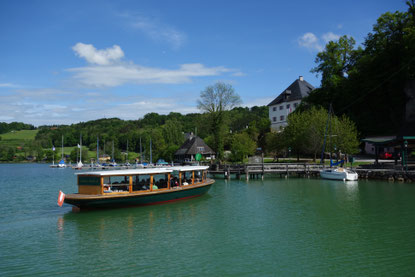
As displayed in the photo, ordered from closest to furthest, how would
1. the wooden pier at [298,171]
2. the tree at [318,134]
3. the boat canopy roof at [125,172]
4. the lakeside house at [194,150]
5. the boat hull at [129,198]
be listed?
the boat hull at [129,198]
the boat canopy roof at [125,172]
the wooden pier at [298,171]
the tree at [318,134]
the lakeside house at [194,150]

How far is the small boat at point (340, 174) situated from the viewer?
43.2 m

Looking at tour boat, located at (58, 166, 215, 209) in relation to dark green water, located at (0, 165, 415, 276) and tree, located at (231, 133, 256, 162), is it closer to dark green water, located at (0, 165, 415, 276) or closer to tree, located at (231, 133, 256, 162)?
dark green water, located at (0, 165, 415, 276)

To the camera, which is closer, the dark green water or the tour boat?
the dark green water

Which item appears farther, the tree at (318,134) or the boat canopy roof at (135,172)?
the tree at (318,134)

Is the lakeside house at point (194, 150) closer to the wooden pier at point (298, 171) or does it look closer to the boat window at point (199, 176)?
the wooden pier at point (298, 171)

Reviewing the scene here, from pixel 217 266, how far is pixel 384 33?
71.2 metres

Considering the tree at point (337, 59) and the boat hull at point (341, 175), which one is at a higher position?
the tree at point (337, 59)

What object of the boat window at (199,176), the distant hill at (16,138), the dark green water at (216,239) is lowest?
the dark green water at (216,239)

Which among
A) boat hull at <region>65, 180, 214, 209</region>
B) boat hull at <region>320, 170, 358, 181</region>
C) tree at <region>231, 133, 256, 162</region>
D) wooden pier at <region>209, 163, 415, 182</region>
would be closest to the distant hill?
tree at <region>231, 133, 256, 162</region>

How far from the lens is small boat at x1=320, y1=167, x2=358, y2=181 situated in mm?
43156

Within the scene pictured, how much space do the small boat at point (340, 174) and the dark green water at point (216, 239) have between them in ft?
49.8

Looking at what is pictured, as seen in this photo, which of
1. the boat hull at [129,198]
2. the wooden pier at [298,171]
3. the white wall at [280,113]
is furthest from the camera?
the white wall at [280,113]

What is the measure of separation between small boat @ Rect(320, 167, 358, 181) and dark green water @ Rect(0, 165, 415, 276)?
15177 millimetres

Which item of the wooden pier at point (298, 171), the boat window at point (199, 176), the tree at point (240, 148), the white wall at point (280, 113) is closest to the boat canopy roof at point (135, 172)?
the boat window at point (199, 176)
